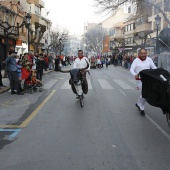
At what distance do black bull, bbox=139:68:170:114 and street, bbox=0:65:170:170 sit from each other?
2.04 feet

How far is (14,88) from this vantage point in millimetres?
12594

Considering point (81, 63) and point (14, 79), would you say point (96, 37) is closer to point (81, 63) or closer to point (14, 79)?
point (14, 79)

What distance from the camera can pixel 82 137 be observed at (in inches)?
233

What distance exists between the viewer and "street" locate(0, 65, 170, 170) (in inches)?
178

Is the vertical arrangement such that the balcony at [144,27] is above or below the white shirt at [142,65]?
above

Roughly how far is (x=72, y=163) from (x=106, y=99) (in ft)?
Result: 21.6

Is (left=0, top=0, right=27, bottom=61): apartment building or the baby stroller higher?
(left=0, top=0, right=27, bottom=61): apartment building

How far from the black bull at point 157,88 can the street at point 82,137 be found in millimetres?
621

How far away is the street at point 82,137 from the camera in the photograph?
452cm

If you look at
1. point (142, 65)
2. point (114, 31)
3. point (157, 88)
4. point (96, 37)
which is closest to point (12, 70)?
point (142, 65)

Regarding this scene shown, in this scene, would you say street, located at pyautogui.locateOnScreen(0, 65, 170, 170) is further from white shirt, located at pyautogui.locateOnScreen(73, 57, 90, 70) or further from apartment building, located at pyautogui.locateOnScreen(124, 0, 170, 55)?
apartment building, located at pyautogui.locateOnScreen(124, 0, 170, 55)

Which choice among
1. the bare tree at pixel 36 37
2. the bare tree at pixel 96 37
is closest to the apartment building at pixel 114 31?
the bare tree at pixel 96 37

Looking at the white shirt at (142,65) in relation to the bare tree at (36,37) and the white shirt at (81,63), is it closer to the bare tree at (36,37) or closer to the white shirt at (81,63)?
the white shirt at (81,63)

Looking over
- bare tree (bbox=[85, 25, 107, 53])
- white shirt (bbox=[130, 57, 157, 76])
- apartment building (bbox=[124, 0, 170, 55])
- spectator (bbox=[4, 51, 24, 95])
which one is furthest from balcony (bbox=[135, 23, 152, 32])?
white shirt (bbox=[130, 57, 157, 76])
